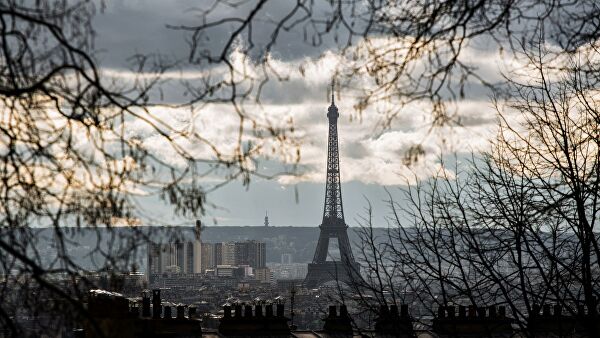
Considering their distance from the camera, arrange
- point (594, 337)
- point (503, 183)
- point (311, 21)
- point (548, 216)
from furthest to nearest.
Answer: point (503, 183) → point (548, 216) → point (594, 337) → point (311, 21)

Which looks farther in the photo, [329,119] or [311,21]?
[329,119]

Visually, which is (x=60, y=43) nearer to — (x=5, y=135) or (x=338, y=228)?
(x=5, y=135)

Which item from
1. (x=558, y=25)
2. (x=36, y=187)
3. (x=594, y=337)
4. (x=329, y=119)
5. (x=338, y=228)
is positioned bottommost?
(x=594, y=337)

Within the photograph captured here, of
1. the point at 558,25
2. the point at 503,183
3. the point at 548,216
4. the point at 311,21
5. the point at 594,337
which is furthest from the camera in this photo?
the point at 503,183

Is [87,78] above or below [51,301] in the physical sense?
above

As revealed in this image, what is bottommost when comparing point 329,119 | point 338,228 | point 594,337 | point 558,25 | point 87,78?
point 594,337

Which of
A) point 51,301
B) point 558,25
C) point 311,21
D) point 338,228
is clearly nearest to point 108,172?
point 51,301

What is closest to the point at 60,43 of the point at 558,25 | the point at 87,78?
the point at 87,78

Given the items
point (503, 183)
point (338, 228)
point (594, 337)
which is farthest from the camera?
point (338, 228)

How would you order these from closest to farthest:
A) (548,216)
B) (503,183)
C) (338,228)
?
(548,216), (503,183), (338,228)

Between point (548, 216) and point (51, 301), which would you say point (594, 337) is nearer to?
point (548, 216)
